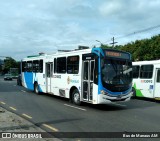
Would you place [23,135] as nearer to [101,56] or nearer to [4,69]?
[101,56]

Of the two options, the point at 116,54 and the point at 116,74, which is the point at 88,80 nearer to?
the point at 116,74

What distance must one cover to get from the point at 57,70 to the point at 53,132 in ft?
31.7

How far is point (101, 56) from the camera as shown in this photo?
545 inches

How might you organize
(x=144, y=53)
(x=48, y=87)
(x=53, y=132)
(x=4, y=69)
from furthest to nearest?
1. (x=4, y=69)
2. (x=144, y=53)
3. (x=48, y=87)
4. (x=53, y=132)

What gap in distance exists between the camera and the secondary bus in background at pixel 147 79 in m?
18.9

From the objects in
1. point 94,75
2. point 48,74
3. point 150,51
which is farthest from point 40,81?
point 150,51

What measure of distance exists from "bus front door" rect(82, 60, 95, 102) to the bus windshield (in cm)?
71

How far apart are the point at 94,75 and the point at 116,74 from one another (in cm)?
116

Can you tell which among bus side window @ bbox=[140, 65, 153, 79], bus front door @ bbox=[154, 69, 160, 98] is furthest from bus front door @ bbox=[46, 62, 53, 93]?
bus front door @ bbox=[154, 69, 160, 98]

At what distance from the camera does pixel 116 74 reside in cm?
1421

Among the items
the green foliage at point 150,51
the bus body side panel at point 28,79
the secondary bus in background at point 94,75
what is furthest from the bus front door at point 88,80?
the green foliage at point 150,51

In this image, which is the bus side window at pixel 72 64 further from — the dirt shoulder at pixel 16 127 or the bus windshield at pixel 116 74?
the dirt shoulder at pixel 16 127

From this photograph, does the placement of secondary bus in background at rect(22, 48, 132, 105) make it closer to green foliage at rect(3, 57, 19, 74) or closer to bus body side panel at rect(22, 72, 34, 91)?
bus body side panel at rect(22, 72, 34, 91)

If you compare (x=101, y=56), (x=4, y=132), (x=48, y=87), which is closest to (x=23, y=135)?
(x=4, y=132)
